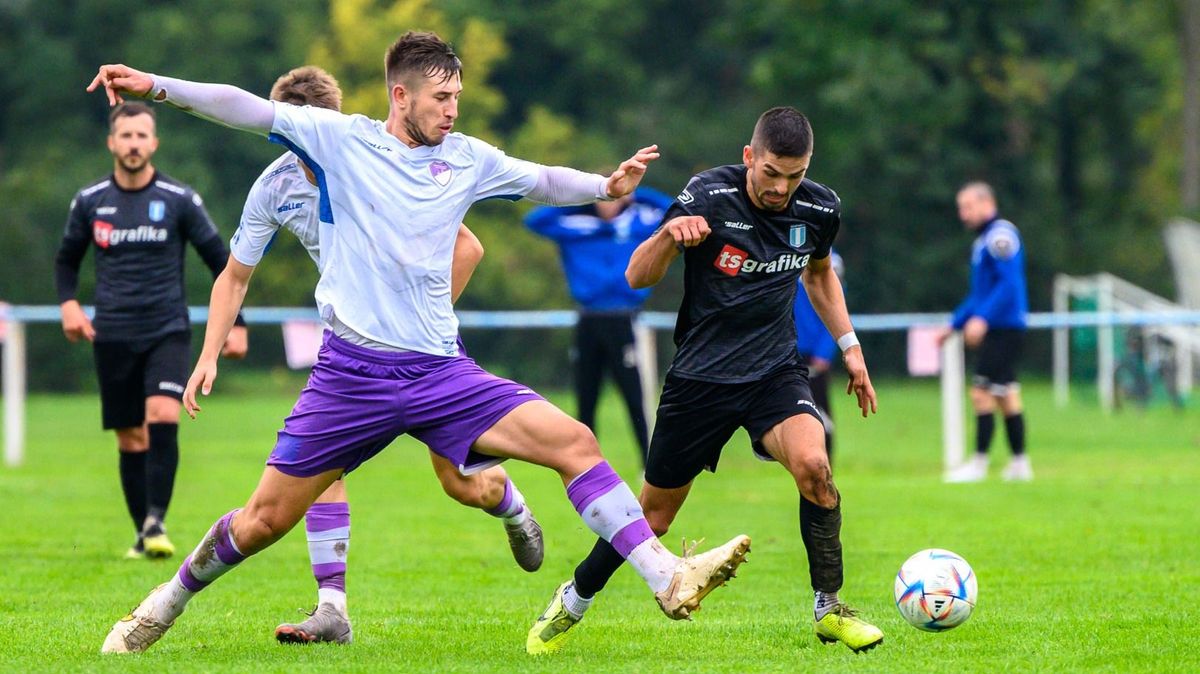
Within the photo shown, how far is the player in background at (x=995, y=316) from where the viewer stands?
42.4 ft

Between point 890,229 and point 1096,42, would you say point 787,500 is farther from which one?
point 1096,42

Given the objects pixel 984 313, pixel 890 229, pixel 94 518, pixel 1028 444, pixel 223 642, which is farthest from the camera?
pixel 890 229

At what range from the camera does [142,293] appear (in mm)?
8945

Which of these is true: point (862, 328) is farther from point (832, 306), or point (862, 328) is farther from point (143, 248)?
point (832, 306)

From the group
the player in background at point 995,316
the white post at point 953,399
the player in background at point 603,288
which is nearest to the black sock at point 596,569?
the player in background at point 603,288

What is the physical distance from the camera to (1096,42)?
40344 mm

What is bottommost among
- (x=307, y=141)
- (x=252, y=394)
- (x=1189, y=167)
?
(x=252, y=394)

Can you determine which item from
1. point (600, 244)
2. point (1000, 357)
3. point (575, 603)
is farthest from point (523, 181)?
point (1000, 357)

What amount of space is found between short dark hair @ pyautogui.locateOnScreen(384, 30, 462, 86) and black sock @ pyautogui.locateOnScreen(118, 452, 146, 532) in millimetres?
4142

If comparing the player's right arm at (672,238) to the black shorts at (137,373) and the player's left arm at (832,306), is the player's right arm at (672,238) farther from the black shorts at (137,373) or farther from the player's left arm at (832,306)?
the black shorts at (137,373)

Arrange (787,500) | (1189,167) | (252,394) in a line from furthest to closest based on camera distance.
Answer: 1. (1189,167)
2. (252,394)
3. (787,500)

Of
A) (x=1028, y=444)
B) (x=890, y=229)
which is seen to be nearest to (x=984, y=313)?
(x=1028, y=444)

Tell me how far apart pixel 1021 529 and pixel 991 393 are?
3394mm

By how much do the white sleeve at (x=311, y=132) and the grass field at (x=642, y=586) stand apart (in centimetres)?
167
